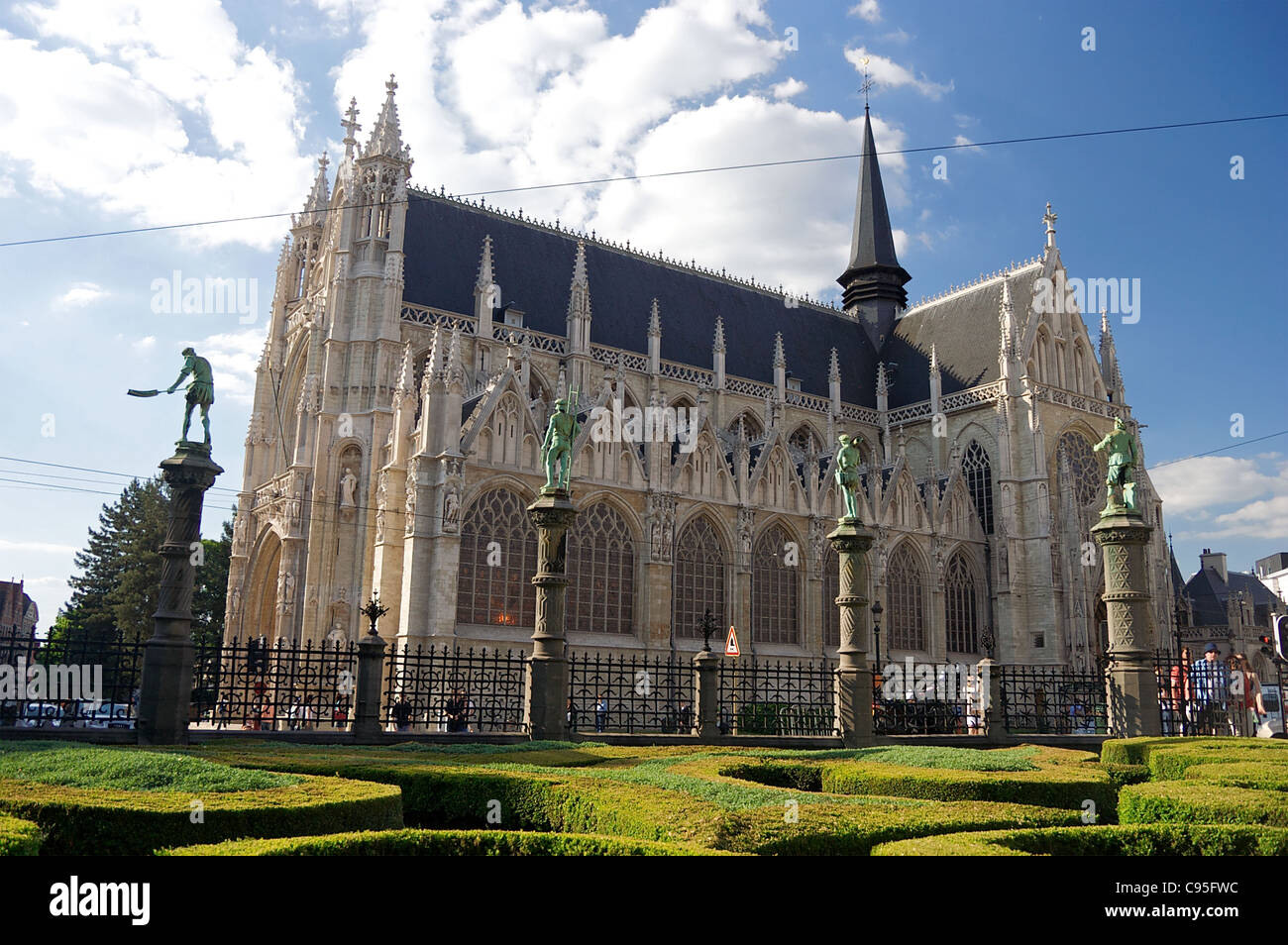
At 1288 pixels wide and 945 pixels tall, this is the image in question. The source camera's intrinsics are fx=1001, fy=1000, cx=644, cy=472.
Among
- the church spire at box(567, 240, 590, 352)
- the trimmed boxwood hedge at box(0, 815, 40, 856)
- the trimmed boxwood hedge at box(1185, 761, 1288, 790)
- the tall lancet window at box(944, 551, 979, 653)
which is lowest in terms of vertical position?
the trimmed boxwood hedge at box(1185, 761, 1288, 790)

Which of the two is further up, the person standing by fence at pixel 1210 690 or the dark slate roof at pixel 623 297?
the dark slate roof at pixel 623 297

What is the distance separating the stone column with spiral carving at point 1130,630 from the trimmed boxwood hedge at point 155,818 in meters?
13.3

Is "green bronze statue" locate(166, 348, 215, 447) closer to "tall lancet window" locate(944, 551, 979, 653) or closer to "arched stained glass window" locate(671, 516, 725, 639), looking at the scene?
"arched stained glass window" locate(671, 516, 725, 639)

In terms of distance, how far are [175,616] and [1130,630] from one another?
1405 cm

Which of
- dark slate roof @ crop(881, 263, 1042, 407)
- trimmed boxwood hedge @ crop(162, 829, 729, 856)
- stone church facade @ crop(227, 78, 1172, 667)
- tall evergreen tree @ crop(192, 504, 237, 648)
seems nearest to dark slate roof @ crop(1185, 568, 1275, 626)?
stone church facade @ crop(227, 78, 1172, 667)

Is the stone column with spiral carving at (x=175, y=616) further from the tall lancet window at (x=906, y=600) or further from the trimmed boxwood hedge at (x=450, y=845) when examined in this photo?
the tall lancet window at (x=906, y=600)

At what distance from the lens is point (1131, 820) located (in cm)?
774

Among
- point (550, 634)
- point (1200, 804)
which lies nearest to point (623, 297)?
point (550, 634)

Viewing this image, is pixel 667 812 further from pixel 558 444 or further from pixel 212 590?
pixel 212 590

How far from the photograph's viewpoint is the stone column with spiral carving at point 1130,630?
1555cm

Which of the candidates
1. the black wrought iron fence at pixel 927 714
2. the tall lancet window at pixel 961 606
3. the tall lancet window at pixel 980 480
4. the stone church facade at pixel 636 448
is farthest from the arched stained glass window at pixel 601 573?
the tall lancet window at pixel 980 480

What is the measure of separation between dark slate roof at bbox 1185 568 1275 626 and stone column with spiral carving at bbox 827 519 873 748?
54.4 metres

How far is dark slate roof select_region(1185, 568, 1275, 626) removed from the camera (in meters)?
62.9
